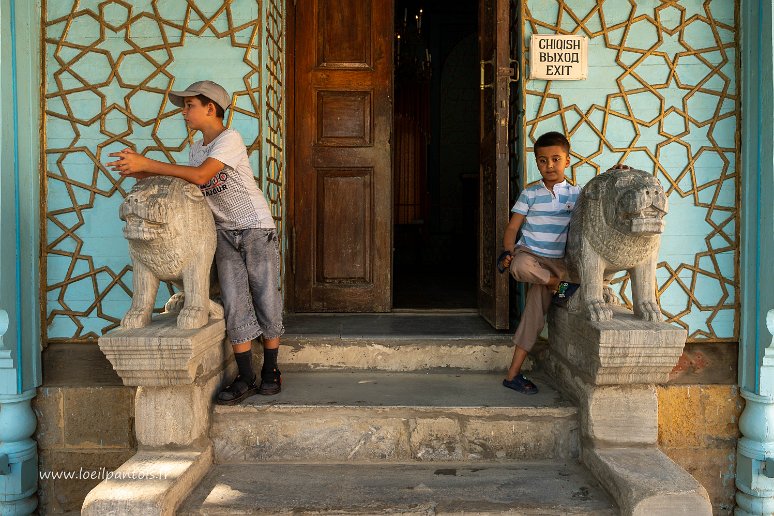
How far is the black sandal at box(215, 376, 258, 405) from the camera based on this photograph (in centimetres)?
279

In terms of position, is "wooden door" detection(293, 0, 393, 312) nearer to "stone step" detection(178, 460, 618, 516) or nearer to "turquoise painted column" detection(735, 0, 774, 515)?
"stone step" detection(178, 460, 618, 516)

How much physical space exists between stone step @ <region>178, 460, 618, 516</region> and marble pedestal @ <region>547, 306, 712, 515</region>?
13cm

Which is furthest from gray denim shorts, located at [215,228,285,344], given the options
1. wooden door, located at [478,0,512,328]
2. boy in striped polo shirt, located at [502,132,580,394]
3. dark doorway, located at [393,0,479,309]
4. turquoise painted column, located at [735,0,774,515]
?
dark doorway, located at [393,0,479,309]

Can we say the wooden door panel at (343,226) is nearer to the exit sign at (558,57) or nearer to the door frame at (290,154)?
the door frame at (290,154)

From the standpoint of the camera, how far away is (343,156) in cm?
452

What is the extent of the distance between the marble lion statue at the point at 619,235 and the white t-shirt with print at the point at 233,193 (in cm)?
157

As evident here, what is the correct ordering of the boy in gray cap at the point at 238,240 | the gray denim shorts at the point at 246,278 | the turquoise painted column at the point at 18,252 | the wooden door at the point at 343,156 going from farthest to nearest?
the wooden door at the point at 343,156, the turquoise painted column at the point at 18,252, the gray denim shorts at the point at 246,278, the boy in gray cap at the point at 238,240

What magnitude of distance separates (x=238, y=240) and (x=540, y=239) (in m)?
1.58

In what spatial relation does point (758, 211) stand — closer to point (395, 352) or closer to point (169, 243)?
point (395, 352)

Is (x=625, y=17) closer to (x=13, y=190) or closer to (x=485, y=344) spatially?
(x=485, y=344)

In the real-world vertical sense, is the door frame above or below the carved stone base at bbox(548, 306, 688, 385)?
above

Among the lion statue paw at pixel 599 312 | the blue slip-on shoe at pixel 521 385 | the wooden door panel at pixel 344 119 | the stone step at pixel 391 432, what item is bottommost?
the stone step at pixel 391 432

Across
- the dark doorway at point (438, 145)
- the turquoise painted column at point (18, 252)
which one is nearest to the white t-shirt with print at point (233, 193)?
the turquoise painted column at point (18, 252)

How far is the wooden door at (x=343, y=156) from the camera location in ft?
14.6
